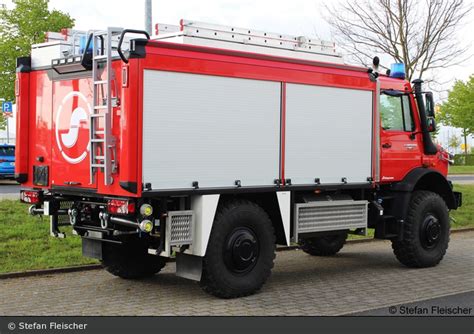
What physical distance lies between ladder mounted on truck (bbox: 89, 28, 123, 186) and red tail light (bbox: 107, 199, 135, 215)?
217 mm

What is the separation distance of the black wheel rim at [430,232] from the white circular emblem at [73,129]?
5.08 metres

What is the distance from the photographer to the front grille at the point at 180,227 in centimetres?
753

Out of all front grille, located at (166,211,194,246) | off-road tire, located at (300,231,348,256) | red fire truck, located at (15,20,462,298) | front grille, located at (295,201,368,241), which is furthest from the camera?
off-road tire, located at (300,231,348,256)

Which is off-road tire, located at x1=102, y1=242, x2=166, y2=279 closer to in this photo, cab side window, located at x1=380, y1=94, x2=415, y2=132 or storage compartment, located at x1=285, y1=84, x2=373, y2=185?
storage compartment, located at x1=285, y1=84, x2=373, y2=185

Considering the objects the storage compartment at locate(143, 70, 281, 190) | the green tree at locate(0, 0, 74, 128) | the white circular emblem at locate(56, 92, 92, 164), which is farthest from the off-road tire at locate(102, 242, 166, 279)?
the green tree at locate(0, 0, 74, 128)

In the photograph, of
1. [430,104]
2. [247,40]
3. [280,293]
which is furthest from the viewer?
[430,104]

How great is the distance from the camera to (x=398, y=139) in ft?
33.6

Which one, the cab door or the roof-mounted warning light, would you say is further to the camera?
the roof-mounted warning light

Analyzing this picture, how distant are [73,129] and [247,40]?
2.33 m

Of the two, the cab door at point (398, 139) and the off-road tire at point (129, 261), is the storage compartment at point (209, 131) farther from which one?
the cab door at point (398, 139)

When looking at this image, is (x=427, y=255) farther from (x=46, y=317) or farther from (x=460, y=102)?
(x=460, y=102)

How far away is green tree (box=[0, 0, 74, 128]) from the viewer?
31.2 m

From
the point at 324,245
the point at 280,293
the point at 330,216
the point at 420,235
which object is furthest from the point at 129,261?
the point at 420,235

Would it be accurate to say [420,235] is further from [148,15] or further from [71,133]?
[148,15]
